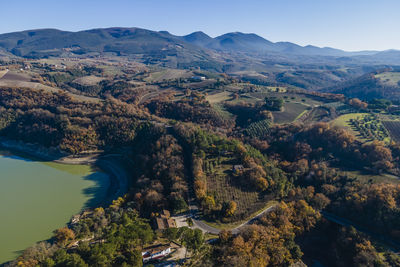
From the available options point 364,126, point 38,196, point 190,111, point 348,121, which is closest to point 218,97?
point 190,111

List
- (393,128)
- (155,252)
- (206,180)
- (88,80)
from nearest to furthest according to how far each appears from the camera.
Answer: (155,252) < (206,180) < (393,128) < (88,80)

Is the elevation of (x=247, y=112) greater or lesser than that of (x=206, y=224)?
greater

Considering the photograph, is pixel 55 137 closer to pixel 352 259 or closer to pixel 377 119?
pixel 352 259

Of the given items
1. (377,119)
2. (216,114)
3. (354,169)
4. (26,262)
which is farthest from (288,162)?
(26,262)

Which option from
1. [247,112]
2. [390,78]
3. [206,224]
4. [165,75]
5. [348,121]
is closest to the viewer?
[206,224]

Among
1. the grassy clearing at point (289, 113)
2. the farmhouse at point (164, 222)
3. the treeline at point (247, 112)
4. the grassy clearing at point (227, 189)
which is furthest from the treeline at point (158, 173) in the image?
the grassy clearing at point (289, 113)

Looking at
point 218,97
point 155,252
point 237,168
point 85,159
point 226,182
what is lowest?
point 85,159

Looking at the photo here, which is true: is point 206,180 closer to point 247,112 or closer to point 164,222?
point 164,222
